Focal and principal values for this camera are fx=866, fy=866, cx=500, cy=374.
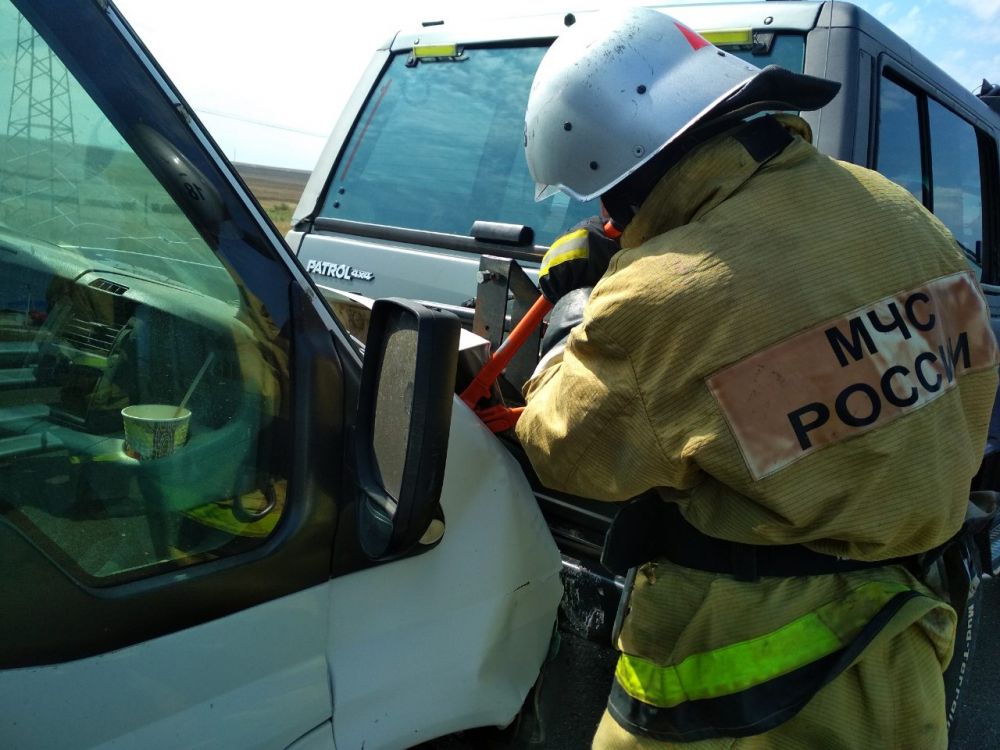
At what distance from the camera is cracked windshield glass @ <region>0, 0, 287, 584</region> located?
3.72 ft

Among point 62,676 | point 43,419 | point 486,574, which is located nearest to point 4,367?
point 43,419

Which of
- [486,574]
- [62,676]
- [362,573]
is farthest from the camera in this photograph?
[486,574]

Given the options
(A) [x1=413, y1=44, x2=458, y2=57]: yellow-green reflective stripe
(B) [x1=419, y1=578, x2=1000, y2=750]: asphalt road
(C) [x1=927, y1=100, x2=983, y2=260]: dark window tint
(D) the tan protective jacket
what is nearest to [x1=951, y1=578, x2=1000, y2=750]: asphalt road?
(B) [x1=419, y1=578, x2=1000, y2=750]: asphalt road

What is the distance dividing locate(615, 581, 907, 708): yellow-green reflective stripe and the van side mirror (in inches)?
21.8

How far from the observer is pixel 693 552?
1469 millimetres

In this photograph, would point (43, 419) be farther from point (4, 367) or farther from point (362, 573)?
point (362, 573)

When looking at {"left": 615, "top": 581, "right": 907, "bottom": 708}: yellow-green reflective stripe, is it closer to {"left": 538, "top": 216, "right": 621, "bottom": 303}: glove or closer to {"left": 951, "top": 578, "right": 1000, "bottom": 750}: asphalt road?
{"left": 538, "top": 216, "right": 621, "bottom": 303}: glove

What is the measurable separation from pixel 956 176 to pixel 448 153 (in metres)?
2.24

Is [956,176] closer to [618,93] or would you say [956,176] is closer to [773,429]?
[618,93]

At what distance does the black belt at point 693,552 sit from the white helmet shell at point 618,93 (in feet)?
2.05

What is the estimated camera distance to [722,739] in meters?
1.40

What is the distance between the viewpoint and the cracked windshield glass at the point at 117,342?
113 cm

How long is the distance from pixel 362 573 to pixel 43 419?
0.51 metres

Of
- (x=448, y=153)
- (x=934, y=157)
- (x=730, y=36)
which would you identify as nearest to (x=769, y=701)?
(x=730, y=36)
